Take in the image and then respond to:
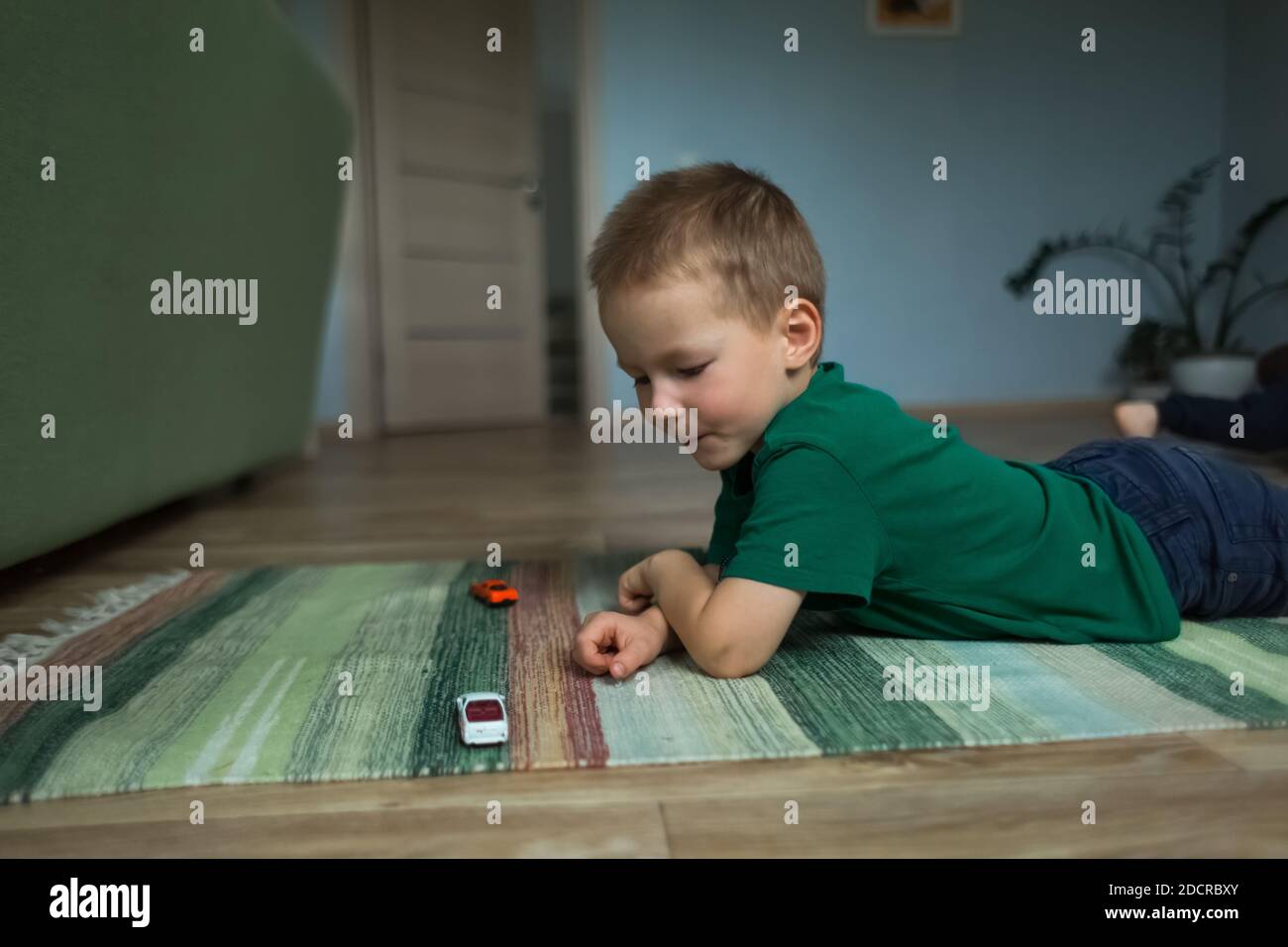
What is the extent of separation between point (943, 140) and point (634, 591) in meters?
3.57

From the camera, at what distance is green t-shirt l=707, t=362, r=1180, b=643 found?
0.82 metres

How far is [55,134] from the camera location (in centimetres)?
107

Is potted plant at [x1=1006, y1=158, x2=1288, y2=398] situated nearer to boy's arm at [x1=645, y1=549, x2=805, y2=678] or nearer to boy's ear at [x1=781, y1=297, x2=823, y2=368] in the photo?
boy's ear at [x1=781, y1=297, x2=823, y2=368]

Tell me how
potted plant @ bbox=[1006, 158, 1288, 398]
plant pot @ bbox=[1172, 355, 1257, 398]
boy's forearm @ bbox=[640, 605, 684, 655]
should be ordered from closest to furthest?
boy's forearm @ bbox=[640, 605, 684, 655], plant pot @ bbox=[1172, 355, 1257, 398], potted plant @ bbox=[1006, 158, 1288, 398]

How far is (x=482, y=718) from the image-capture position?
2.47ft

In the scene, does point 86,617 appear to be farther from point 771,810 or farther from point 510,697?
point 771,810

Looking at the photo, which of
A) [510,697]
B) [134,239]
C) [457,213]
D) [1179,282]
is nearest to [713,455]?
[510,697]

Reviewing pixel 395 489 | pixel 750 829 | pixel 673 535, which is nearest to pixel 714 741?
pixel 750 829

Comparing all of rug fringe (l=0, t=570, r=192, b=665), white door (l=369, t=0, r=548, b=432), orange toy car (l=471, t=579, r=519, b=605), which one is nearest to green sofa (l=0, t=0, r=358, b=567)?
rug fringe (l=0, t=570, r=192, b=665)

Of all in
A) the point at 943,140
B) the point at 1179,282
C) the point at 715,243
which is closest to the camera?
the point at 715,243

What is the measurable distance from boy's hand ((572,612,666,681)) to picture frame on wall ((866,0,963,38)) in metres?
3.70
